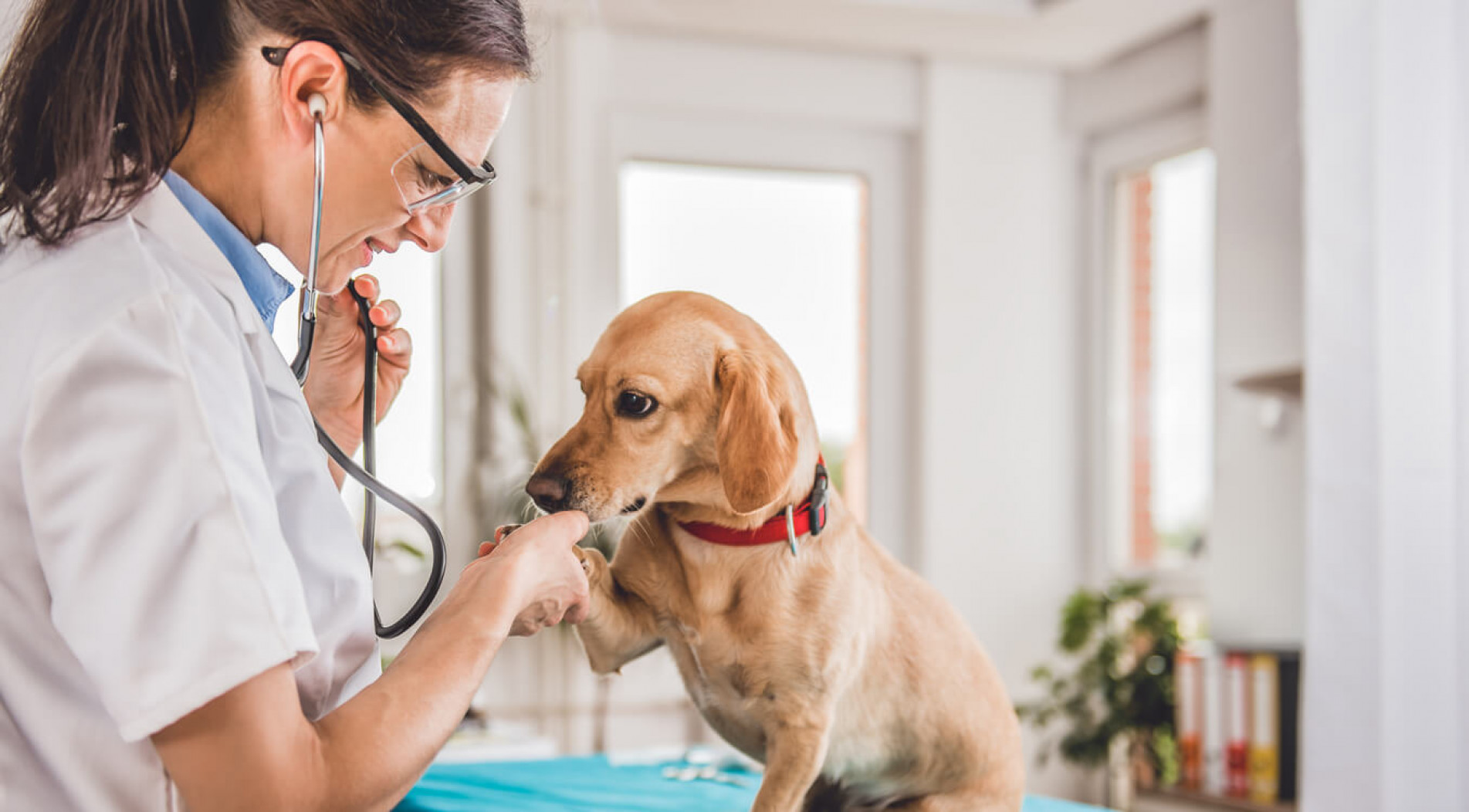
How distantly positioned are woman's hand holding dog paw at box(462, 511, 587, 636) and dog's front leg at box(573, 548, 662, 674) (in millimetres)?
33

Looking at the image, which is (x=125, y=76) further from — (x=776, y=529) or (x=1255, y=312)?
(x=1255, y=312)

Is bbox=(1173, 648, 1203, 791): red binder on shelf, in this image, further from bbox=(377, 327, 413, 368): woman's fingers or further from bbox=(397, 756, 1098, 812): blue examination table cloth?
bbox=(377, 327, 413, 368): woman's fingers

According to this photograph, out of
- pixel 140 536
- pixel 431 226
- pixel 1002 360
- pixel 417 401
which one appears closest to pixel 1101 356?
pixel 1002 360

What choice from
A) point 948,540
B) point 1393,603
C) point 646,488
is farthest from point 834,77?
point 646,488

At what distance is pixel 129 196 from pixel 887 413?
335cm

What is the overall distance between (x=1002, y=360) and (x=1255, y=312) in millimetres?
943

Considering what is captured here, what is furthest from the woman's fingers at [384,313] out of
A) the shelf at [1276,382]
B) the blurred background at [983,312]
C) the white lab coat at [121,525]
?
the shelf at [1276,382]

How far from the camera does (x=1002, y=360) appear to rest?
402 centimetres

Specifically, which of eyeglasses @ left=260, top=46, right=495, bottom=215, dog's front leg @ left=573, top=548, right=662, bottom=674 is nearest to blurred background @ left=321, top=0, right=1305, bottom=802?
dog's front leg @ left=573, top=548, right=662, bottom=674

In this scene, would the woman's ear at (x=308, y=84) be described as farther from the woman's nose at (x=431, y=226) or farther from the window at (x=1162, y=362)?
the window at (x=1162, y=362)

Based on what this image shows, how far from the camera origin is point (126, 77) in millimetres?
723

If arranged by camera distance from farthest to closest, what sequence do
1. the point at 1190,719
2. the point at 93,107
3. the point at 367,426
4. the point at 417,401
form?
the point at 417,401 → the point at 1190,719 → the point at 367,426 → the point at 93,107

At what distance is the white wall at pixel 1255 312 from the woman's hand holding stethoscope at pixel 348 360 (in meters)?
2.51

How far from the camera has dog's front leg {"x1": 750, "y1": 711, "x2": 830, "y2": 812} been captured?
89 cm
